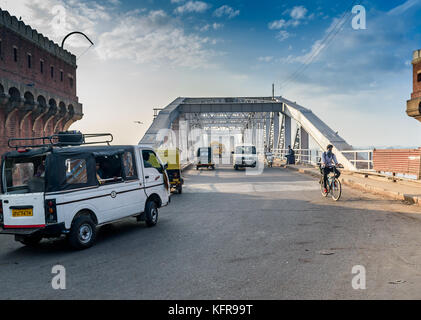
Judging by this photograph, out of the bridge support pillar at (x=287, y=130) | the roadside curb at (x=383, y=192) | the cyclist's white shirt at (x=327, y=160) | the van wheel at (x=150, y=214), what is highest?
the bridge support pillar at (x=287, y=130)

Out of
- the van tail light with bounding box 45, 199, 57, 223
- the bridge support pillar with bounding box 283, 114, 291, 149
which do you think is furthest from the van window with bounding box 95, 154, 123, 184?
the bridge support pillar with bounding box 283, 114, 291, 149

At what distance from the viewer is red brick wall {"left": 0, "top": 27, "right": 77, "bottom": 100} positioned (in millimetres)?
29312

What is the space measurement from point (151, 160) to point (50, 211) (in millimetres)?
3865

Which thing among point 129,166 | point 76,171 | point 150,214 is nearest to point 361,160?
point 150,214

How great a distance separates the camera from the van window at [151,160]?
9207mm

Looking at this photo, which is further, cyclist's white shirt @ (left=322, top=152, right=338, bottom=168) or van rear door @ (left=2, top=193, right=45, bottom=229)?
cyclist's white shirt @ (left=322, top=152, right=338, bottom=168)

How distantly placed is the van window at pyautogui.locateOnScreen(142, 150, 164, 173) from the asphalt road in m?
1.43

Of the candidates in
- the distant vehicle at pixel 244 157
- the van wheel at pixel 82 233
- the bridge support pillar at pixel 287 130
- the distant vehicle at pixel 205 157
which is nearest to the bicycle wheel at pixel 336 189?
the van wheel at pixel 82 233

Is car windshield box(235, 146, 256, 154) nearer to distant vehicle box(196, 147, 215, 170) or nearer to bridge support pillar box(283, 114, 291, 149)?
distant vehicle box(196, 147, 215, 170)

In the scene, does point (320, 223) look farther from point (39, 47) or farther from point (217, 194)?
point (39, 47)

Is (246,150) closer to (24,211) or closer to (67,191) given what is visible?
(67,191)

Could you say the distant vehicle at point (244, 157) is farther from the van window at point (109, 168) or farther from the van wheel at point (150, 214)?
the van window at point (109, 168)

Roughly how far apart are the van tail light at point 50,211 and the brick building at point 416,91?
51.0 m
